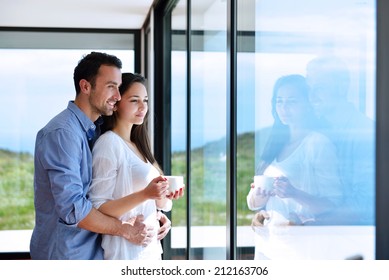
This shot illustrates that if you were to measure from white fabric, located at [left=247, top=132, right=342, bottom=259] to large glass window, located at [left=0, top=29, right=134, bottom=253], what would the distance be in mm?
4121

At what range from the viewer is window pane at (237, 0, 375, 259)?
1.37 metres

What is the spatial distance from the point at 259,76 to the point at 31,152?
430 cm

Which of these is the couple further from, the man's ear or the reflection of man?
the reflection of man

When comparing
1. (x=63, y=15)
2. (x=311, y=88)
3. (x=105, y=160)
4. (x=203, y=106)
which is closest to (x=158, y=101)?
(x=63, y=15)

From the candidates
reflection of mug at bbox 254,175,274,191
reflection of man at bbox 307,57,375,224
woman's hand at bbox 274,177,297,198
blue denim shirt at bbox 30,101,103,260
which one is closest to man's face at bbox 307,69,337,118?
reflection of man at bbox 307,57,375,224

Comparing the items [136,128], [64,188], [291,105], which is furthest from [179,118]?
[291,105]

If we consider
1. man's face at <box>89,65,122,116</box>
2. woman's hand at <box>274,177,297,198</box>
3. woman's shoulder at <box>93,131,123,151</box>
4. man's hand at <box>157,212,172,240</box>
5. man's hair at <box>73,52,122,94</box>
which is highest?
man's hair at <box>73,52,122,94</box>

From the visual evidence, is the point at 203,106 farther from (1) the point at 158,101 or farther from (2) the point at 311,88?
(1) the point at 158,101

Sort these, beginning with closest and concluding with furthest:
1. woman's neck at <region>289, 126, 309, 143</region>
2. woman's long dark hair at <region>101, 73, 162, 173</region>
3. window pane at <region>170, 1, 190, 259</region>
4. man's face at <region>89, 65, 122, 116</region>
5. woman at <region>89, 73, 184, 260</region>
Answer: woman's neck at <region>289, 126, 309, 143</region>
woman at <region>89, 73, 184, 260</region>
man's face at <region>89, 65, 122, 116</region>
woman's long dark hair at <region>101, 73, 162, 173</region>
window pane at <region>170, 1, 190, 259</region>

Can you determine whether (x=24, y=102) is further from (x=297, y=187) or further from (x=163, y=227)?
(x=297, y=187)

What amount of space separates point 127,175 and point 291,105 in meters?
0.75

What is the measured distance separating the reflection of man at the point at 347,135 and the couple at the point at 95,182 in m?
0.82

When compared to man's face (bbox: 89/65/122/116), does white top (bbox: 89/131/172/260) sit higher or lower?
lower

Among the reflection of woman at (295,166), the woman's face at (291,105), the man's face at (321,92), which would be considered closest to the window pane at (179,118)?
the reflection of woman at (295,166)
